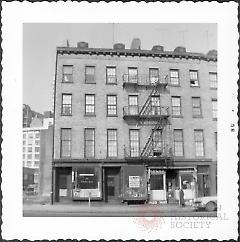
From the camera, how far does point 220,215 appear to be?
1276 cm

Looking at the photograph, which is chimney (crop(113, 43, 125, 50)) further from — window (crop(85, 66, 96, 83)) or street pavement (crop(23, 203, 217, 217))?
street pavement (crop(23, 203, 217, 217))

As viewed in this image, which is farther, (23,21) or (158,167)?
(158,167)

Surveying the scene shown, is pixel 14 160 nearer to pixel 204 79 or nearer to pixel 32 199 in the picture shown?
pixel 32 199

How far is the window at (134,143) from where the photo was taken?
63.1ft

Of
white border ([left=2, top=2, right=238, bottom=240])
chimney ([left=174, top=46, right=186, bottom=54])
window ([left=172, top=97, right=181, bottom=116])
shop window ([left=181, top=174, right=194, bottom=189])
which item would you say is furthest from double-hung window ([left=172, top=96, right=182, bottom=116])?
white border ([left=2, top=2, right=238, bottom=240])

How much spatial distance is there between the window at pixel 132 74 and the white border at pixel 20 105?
606 centimetres

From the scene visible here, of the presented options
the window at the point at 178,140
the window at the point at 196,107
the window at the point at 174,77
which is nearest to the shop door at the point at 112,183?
the window at the point at 178,140

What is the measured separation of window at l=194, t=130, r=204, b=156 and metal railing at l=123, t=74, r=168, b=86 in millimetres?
2635

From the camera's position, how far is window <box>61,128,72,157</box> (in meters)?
19.8

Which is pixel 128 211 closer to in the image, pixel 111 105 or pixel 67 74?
pixel 111 105

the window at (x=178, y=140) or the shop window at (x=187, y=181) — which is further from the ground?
the window at (x=178, y=140)

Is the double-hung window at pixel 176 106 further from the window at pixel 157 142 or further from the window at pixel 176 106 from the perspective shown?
the window at pixel 157 142

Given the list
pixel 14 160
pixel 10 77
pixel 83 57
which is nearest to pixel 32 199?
pixel 14 160

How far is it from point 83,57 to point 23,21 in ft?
21.2
